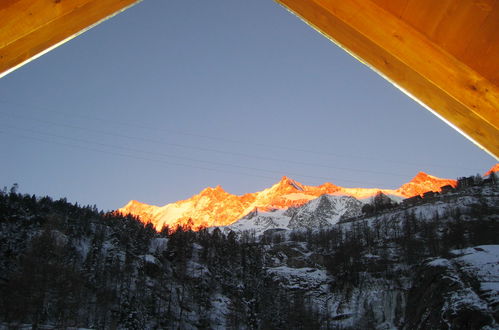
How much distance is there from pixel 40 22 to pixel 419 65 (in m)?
1.39

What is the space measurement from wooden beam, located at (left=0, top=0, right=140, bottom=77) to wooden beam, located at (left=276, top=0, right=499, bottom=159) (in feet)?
2.56

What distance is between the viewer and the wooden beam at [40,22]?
152cm

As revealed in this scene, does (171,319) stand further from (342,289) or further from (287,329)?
(342,289)

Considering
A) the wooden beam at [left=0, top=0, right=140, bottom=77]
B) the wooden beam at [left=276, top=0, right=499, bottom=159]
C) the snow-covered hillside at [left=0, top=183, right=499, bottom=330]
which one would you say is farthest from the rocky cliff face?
the wooden beam at [left=0, top=0, right=140, bottom=77]

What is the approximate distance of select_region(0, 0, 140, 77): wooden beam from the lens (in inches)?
59.7

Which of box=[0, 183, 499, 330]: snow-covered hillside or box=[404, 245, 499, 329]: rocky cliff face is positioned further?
box=[0, 183, 499, 330]: snow-covered hillside

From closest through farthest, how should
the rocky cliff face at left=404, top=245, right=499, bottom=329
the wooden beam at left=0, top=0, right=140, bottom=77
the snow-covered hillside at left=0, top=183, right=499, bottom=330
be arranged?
the wooden beam at left=0, top=0, right=140, bottom=77
the rocky cliff face at left=404, top=245, right=499, bottom=329
the snow-covered hillside at left=0, top=183, right=499, bottom=330

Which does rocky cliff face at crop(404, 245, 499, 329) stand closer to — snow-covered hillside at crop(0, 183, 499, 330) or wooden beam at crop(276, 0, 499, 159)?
snow-covered hillside at crop(0, 183, 499, 330)

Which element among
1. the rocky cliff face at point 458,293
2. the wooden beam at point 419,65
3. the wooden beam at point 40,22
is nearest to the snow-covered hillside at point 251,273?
the rocky cliff face at point 458,293

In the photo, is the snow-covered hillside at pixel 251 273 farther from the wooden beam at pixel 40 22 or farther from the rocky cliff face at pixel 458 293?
the wooden beam at pixel 40 22

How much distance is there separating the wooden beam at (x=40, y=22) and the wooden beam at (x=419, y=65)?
78 cm

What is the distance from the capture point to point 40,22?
5.11ft

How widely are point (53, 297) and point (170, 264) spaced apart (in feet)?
90.9

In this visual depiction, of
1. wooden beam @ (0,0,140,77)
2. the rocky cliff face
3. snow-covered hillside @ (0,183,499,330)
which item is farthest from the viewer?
snow-covered hillside @ (0,183,499,330)
